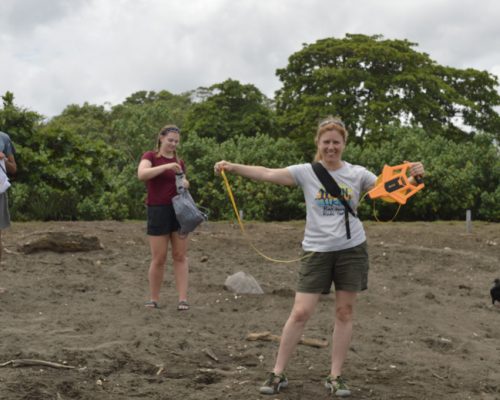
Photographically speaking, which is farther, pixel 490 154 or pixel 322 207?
pixel 490 154

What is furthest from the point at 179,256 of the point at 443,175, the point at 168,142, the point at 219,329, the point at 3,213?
the point at 443,175

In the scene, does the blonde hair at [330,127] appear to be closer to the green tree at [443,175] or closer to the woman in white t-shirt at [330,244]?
the woman in white t-shirt at [330,244]

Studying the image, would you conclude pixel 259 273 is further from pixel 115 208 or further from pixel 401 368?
pixel 115 208

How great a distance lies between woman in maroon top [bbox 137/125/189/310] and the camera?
6215mm

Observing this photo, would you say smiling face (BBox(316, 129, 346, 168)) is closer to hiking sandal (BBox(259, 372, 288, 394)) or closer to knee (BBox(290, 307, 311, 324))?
knee (BBox(290, 307, 311, 324))

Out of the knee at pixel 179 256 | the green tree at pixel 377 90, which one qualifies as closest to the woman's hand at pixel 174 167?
the knee at pixel 179 256

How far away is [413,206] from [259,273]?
11.1 m

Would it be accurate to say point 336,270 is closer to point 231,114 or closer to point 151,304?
point 151,304

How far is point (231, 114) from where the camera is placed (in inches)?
1231

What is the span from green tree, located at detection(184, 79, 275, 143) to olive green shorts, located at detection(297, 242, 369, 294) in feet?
84.9

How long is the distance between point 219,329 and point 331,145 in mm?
2471

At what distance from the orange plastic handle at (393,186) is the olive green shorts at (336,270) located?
344 mm

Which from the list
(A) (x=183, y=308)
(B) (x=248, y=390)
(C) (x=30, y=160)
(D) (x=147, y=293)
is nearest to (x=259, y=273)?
(D) (x=147, y=293)

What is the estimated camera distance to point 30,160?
48.8 ft
